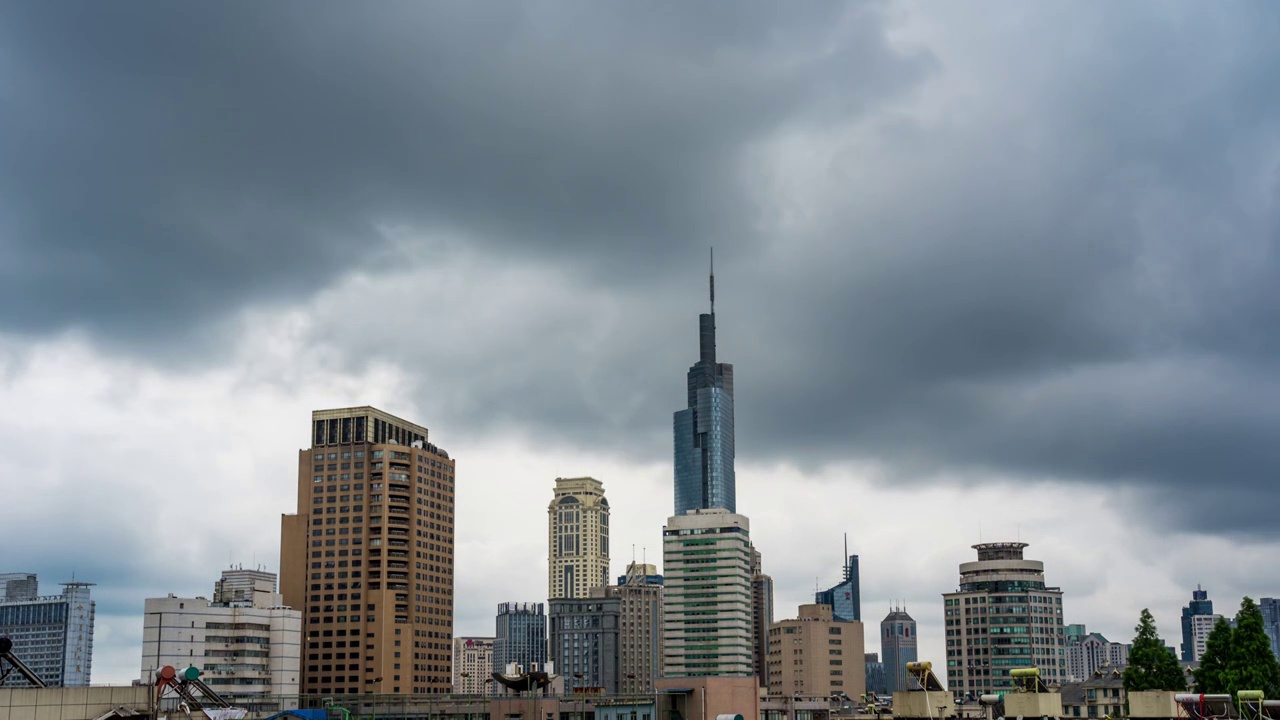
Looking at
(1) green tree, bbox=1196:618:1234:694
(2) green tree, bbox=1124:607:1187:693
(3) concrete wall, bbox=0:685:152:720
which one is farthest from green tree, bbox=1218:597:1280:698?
(3) concrete wall, bbox=0:685:152:720

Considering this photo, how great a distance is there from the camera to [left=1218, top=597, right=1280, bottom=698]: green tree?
123 meters

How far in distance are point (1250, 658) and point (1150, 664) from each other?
65.0 feet

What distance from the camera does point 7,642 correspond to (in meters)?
68.9

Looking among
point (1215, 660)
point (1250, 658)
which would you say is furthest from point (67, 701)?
point (1215, 660)

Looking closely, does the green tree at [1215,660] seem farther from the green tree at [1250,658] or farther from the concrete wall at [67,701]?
the concrete wall at [67,701]

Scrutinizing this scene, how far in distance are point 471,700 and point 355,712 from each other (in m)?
25.8

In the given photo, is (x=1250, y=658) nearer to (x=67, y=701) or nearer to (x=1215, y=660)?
(x=1215, y=660)

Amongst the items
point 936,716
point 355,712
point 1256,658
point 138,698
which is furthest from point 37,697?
point 355,712

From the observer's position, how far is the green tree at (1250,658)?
12281 centimetres

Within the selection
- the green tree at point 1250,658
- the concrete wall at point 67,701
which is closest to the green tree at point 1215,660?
the green tree at point 1250,658

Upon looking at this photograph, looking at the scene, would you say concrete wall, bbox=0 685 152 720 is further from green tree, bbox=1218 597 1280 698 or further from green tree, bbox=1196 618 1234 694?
green tree, bbox=1196 618 1234 694

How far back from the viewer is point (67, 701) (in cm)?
6494

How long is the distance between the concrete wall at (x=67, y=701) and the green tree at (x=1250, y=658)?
103073 mm

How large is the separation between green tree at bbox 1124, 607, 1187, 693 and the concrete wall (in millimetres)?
114570
